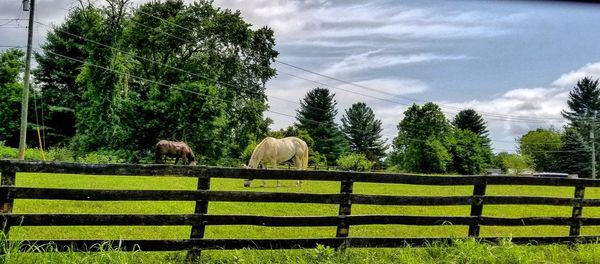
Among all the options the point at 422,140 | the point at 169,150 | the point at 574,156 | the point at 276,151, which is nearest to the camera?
the point at 276,151

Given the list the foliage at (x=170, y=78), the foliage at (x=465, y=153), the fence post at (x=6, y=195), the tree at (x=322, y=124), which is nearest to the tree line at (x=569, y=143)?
the foliage at (x=465, y=153)

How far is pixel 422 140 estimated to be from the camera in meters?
61.1

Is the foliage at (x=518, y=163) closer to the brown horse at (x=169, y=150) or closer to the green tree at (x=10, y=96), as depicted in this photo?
the brown horse at (x=169, y=150)

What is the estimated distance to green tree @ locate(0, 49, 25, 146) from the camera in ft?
143

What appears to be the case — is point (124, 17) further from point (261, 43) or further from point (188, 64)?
point (261, 43)

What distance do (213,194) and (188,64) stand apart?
1433 inches

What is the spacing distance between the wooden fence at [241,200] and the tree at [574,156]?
63289 mm

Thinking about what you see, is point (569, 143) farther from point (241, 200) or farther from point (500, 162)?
point (241, 200)

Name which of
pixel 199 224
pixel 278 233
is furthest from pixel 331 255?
pixel 278 233

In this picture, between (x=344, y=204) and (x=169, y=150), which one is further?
(x=169, y=150)

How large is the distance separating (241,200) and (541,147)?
83945mm

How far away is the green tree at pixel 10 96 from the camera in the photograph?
143 feet

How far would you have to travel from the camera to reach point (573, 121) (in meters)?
69.7

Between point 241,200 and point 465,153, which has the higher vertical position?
point 241,200
